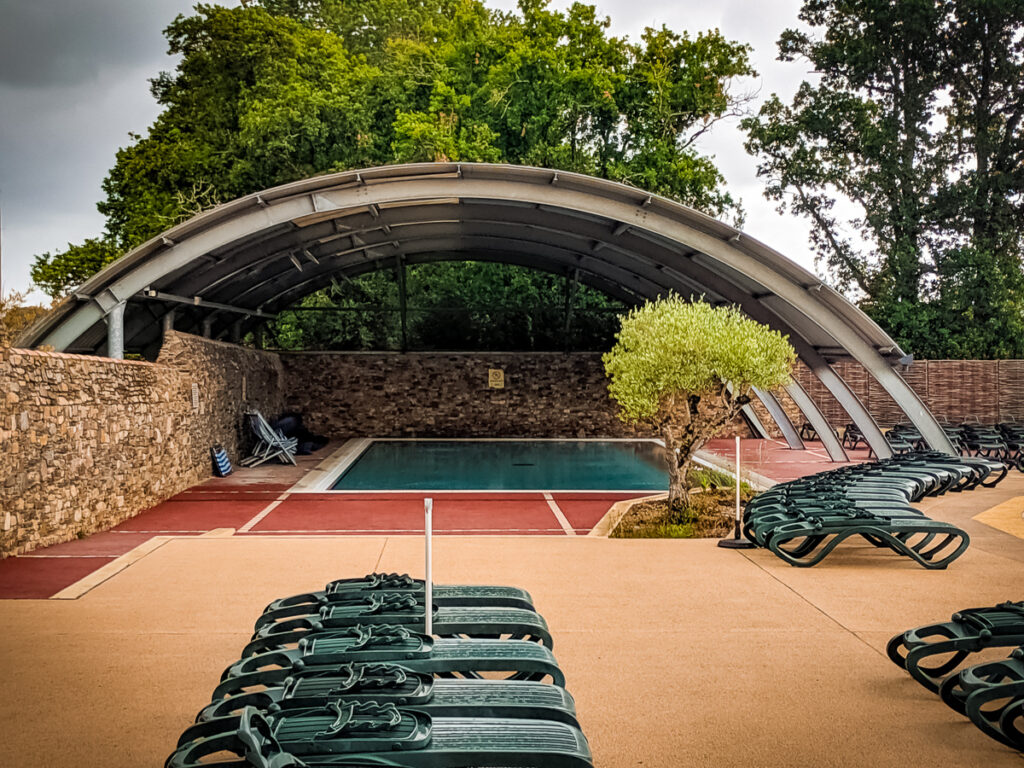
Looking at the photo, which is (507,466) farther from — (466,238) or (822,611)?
(822,611)

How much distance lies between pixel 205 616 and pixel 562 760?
3642 millimetres

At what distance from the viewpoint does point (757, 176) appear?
1049 inches

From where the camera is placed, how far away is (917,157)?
2500 centimetres

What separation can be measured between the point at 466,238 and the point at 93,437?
466 inches

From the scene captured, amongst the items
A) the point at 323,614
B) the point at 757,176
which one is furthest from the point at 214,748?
the point at 757,176

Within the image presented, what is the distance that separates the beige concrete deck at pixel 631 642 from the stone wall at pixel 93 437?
1.36 metres

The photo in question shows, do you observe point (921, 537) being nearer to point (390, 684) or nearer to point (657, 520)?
point (657, 520)

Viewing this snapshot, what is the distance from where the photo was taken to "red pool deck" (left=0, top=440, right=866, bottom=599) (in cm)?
739

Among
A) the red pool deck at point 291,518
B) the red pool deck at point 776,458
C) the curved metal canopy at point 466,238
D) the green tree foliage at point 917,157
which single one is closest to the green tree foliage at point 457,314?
the curved metal canopy at point 466,238

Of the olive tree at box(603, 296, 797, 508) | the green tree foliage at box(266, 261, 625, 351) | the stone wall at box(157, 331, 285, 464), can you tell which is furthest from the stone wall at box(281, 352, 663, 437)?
the olive tree at box(603, 296, 797, 508)

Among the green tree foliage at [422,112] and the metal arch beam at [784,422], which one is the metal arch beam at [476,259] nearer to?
the green tree foliage at [422,112]

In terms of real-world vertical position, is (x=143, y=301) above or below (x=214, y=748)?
above

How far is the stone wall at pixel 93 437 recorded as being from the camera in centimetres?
765

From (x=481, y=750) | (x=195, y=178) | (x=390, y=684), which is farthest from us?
(x=195, y=178)
